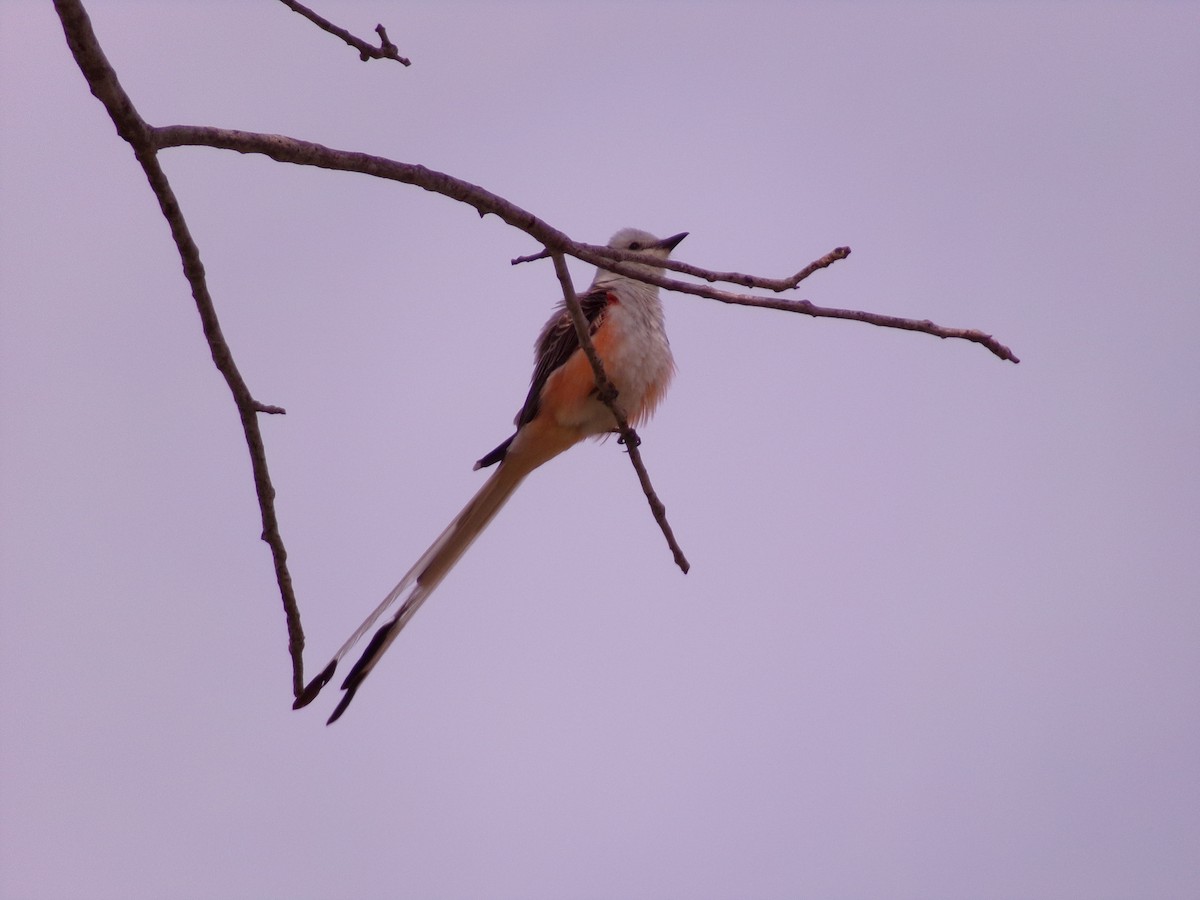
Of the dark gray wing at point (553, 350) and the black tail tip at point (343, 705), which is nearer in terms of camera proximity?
the black tail tip at point (343, 705)

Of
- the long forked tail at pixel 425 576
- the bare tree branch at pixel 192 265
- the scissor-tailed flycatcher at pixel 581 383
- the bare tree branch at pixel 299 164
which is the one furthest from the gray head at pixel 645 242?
the bare tree branch at pixel 192 265

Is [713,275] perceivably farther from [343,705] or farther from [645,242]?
[645,242]

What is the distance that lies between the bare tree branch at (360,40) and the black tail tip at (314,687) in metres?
1.40

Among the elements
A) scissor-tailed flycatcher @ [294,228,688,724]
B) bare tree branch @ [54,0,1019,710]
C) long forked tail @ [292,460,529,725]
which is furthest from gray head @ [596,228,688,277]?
bare tree branch @ [54,0,1019,710]

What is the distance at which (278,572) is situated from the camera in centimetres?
242

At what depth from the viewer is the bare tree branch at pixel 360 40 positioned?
2.60 m

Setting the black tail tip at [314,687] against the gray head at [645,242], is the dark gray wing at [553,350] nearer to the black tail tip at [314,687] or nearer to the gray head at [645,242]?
the gray head at [645,242]

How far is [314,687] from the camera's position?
2.78 metres

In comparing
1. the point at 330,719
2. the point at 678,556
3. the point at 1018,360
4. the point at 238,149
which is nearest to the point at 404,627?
the point at 330,719

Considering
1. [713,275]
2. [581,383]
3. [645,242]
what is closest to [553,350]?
[581,383]

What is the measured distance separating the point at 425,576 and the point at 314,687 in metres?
0.92

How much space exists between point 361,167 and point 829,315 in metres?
1.03

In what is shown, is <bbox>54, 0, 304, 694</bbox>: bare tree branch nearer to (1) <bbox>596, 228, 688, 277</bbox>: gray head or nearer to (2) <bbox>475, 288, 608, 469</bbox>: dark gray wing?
(2) <bbox>475, 288, 608, 469</bbox>: dark gray wing

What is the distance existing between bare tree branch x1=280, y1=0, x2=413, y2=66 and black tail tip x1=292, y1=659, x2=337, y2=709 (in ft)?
4.58
